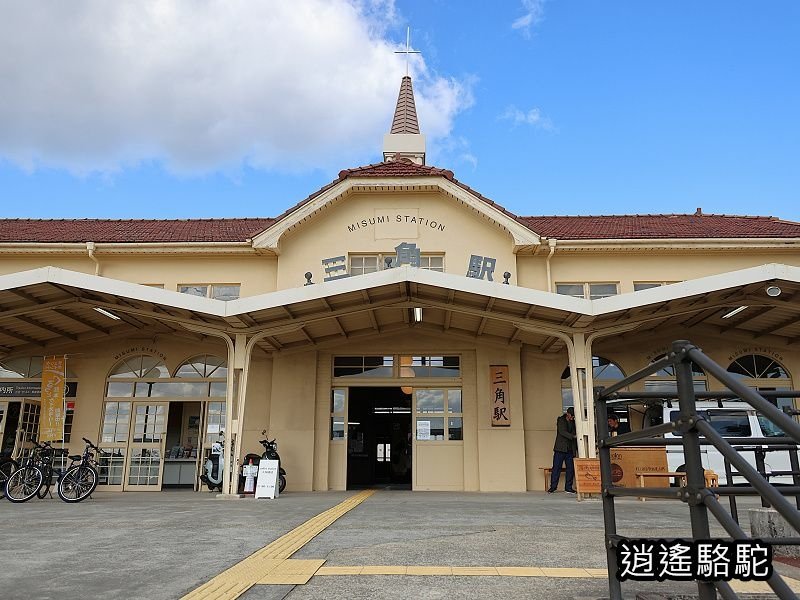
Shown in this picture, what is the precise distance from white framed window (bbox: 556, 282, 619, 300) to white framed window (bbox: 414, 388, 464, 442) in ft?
10.9

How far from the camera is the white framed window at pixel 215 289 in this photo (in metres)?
14.6

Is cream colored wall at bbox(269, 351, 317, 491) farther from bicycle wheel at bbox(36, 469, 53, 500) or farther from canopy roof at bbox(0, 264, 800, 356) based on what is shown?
bicycle wheel at bbox(36, 469, 53, 500)

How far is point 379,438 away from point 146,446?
24.1 ft

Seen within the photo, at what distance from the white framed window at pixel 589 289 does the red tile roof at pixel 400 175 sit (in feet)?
3.49

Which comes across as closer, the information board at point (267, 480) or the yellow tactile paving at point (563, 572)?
the yellow tactile paving at point (563, 572)

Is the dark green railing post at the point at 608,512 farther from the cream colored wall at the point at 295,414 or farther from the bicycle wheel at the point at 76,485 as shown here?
the cream colored wall at the point at 295,414

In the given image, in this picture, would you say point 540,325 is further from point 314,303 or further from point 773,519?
point 773,519

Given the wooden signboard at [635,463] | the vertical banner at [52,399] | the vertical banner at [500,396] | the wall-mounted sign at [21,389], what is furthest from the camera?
the wall-mounted sign at [21,389]

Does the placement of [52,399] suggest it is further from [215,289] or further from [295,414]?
[295,414]

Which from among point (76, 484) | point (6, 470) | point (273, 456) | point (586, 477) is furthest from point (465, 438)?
point (6, 470)

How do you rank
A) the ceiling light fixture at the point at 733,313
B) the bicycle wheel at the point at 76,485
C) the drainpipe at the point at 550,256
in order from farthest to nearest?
the drainpipe at the point at 550,256 → the ceiling light fixture at the point at 733,313 → the bicycle wheel at the point at 76,485

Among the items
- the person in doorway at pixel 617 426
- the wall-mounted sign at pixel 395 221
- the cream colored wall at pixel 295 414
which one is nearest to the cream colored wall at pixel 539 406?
the person in doorway at pixel 617 426

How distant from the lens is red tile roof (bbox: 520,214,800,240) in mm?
14359

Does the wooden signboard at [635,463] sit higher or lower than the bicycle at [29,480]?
higher
